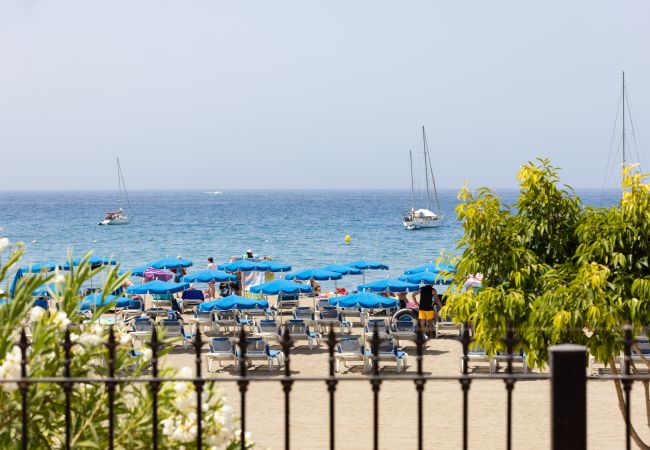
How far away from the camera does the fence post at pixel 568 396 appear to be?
3.42 meters

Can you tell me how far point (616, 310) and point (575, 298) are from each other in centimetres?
41

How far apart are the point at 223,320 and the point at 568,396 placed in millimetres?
19658

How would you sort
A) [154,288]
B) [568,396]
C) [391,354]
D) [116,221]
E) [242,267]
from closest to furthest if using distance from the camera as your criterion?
[568,396], [391,354], [154,288], [242,267], [116,221]

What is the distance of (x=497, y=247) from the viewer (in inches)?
367

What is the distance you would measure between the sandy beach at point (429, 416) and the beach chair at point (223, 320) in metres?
4.91

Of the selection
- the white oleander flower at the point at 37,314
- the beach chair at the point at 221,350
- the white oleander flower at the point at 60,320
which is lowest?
the beach chair at the point at 221,350

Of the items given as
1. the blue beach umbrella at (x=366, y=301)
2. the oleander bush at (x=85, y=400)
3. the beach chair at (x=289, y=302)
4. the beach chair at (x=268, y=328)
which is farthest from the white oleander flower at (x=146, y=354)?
the beach chair at (x=289, y=302)

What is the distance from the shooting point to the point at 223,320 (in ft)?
74.3

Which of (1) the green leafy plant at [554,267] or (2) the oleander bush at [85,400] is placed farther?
(1) the green leafy plant at [554,267]

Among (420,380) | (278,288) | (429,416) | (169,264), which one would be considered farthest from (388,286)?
(420,380)

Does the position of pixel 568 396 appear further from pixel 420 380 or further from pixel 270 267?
pixel 270 267

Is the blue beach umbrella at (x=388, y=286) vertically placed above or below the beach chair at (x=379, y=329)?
above

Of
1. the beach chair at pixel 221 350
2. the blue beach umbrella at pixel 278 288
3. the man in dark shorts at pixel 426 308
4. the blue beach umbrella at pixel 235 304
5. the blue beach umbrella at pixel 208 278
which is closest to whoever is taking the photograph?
the beach chair at pixel 221 350

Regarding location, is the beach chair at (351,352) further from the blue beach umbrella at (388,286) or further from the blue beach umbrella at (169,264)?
the blue beach umbrella at (169,264)
